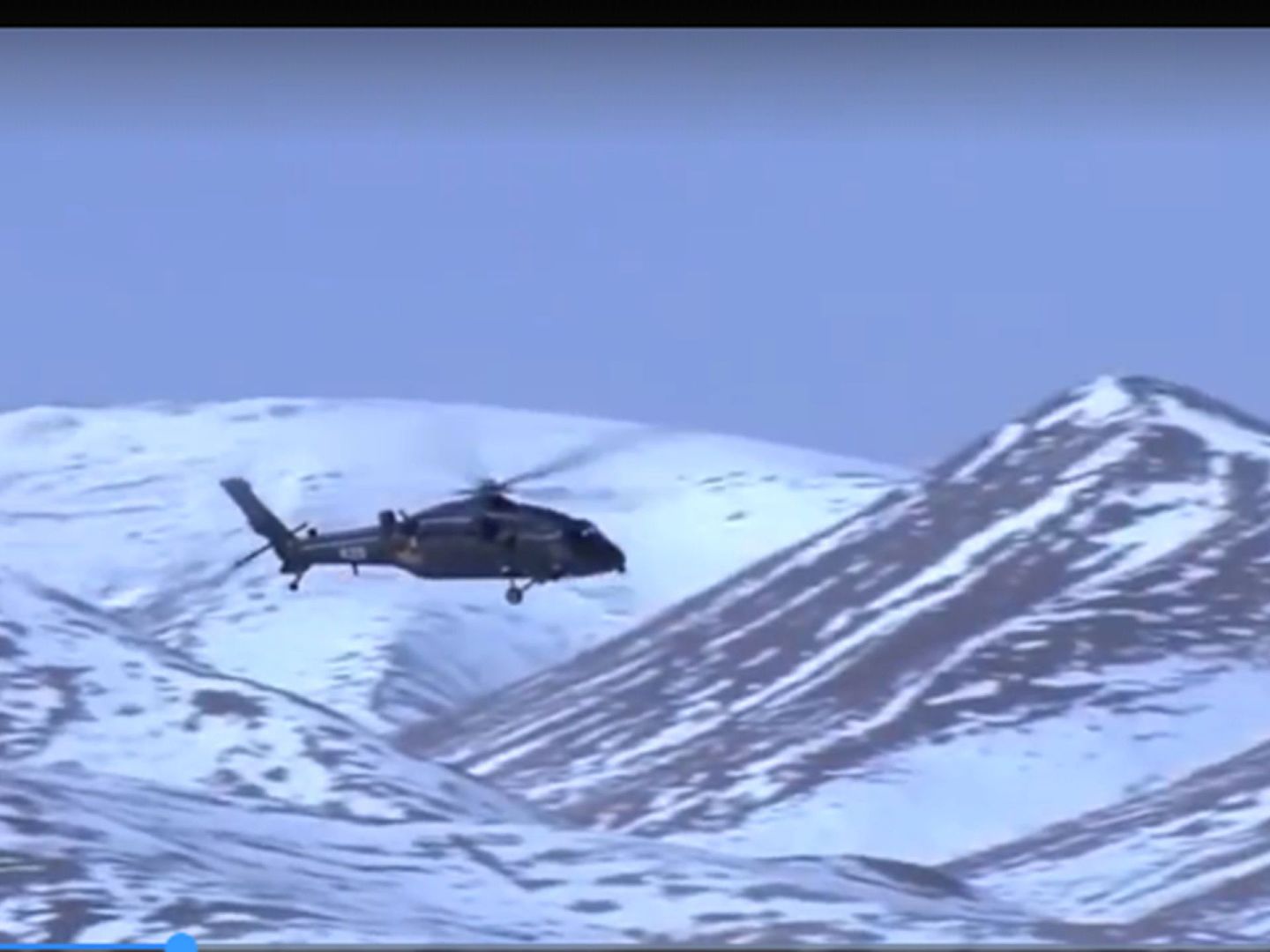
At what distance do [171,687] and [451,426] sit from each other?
102 centimetres

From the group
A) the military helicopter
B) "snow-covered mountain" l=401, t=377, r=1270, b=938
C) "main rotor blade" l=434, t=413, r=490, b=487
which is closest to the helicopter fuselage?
the military helicopter

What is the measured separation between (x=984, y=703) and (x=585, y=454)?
128cm

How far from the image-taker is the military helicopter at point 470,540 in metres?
12.0

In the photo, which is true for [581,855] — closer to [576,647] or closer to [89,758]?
[576,647]

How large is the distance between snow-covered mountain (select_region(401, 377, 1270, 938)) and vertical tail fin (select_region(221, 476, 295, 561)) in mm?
611

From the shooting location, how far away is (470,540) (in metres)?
12.1

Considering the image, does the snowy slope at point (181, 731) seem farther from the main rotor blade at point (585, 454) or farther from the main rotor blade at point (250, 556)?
the main rotor blade at point (585, 454)

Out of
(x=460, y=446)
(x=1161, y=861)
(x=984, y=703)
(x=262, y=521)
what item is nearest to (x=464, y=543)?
(x=460, y=446)

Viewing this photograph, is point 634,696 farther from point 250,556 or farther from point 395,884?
point 250,556

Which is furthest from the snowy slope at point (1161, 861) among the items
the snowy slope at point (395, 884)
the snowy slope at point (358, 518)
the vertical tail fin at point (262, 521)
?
the vertical tail fin at point (262, 521)

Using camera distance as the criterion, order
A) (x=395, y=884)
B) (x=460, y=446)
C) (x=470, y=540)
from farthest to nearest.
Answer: (x=470, y=540) → (x=460, y=446) → (x=395, y=884)

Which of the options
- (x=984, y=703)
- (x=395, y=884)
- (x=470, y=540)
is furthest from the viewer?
(x=984, y=703)

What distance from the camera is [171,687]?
1207 centimetres
